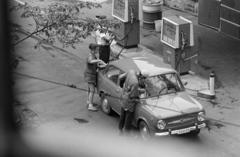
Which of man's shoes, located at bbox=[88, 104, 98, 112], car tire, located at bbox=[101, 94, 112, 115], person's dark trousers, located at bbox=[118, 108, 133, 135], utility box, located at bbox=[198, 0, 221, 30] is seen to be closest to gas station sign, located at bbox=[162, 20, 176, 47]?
car tire, located at bbox=[101, 94, 112, 115]

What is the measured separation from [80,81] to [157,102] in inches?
156

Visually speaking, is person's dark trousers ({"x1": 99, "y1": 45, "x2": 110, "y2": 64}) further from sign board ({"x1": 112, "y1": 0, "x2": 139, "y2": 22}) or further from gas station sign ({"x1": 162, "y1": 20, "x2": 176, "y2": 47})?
sign board ({"x1": 112, "y1": 0, "x2": 139, "y2": 22})

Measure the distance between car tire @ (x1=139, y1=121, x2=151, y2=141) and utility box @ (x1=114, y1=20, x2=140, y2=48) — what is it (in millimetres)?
6099

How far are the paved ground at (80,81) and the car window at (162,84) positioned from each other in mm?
1238

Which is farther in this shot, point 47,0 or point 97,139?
point 47,0

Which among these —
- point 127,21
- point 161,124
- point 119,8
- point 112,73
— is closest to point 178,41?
point 127,21

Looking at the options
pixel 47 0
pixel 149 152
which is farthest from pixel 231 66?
pixel 47 0

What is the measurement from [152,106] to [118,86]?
1186 mm

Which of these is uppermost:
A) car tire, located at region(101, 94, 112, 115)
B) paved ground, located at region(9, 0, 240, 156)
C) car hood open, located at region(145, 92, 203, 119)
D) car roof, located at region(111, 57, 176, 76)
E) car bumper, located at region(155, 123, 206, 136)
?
car roof, located at region(111, 57, 176, 76)

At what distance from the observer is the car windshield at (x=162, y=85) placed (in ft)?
34.5

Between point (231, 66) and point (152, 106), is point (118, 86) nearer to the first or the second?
point (152, 106)

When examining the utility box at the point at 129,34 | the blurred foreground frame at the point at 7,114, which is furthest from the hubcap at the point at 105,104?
the utility box at the point at 129,34

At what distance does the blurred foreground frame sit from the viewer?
29.0 feet

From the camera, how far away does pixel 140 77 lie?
10.3 metres
